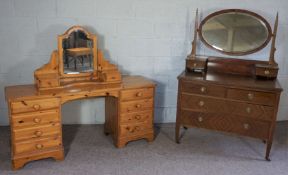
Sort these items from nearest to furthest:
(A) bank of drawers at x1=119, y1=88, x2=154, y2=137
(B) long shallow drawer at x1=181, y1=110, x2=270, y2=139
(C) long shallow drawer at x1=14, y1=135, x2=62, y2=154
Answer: (C) long shallow drawer at x1=14, y1=135, x2=62, y2=154 < (B) long shallow drawer at x1=181, y1=110, x2=270, y2=139 < (A) bank of drawers at x1=119, y1=88, x2=154, y2=137

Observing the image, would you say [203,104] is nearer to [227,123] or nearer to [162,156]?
A: [227,123]

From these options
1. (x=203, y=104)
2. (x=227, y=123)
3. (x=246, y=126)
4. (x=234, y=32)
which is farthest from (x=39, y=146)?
(x=234, y=32)

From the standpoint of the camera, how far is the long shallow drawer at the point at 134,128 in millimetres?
2975

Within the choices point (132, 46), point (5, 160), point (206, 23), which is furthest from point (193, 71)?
point (5, 160)

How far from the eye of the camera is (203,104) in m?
2.92

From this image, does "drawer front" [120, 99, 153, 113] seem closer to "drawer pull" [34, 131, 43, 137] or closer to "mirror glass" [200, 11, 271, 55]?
"drawer pull" [34, 131, 43, 137]

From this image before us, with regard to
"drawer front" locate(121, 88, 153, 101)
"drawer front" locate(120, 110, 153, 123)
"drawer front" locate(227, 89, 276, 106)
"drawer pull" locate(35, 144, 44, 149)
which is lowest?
"drawer pull" locate(35, 144, 44, 149)

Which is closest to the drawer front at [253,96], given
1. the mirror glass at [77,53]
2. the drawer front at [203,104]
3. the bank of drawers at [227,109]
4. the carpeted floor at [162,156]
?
the bank of drawers at [227,109]

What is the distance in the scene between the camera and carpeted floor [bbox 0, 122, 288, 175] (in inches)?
104

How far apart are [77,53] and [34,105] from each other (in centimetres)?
60

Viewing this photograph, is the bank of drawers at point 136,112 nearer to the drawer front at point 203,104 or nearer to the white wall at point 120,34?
the drawer front at point 203,104

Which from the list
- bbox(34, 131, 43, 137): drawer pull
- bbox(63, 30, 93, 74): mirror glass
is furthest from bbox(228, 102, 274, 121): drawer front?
bbox(34, 131, 43, 137): drawer pull

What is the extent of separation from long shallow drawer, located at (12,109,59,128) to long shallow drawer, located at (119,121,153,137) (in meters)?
0.64

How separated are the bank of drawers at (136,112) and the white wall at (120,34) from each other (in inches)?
21.7
